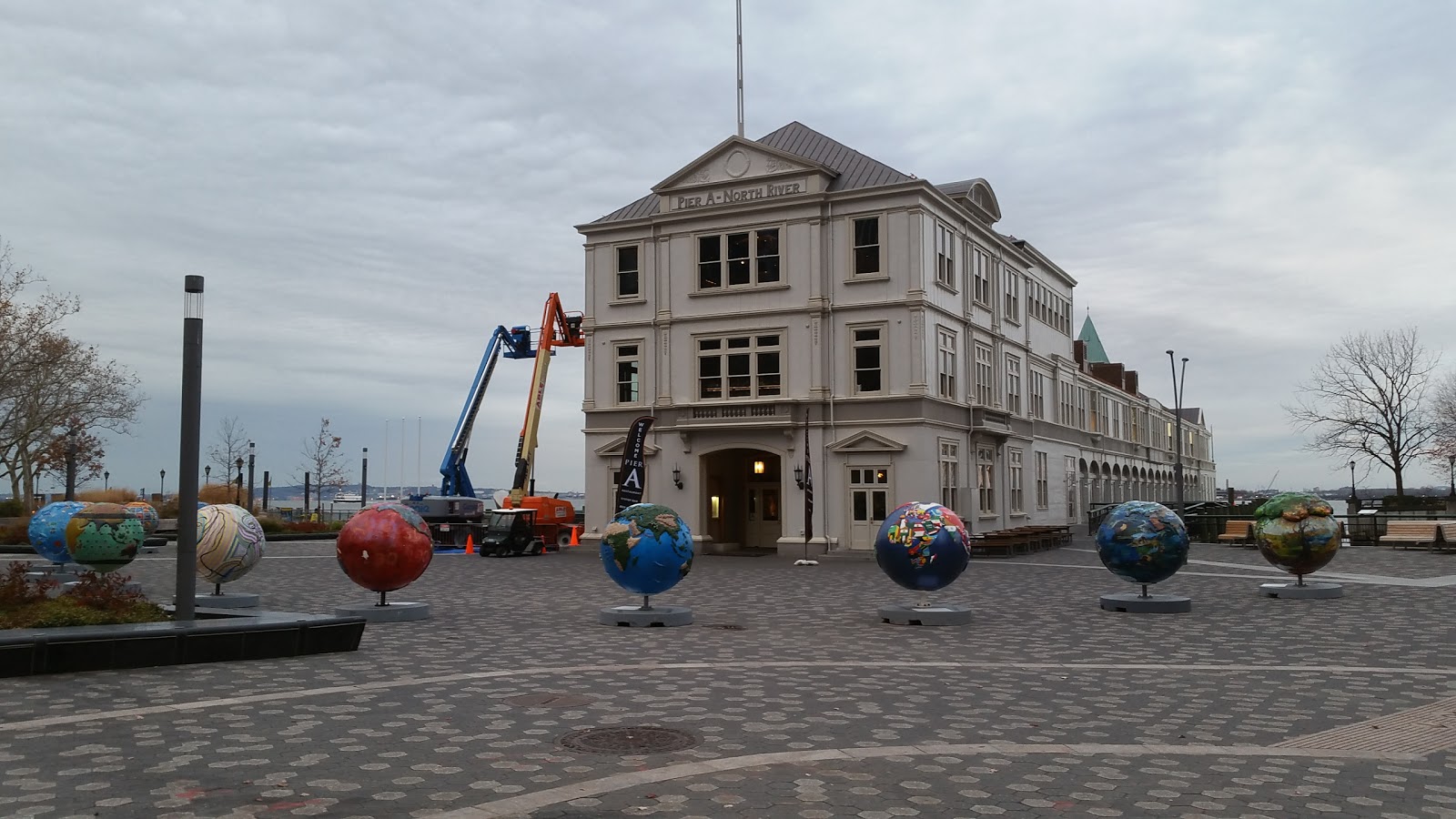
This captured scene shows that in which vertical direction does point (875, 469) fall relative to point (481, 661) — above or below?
above

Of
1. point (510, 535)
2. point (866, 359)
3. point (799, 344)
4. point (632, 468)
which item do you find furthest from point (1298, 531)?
point (510, 535)

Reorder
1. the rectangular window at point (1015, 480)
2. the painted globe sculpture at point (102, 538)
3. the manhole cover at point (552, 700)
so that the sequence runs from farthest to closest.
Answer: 1. the rectangular window at point (1015, 480)
2. the painted globe sculpture at point (102, 538)
3. the manhole cover at point (552, 700)

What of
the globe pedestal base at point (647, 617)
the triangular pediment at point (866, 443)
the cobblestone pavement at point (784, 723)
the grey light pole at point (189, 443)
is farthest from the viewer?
the triangular pediment at point (866, 443)

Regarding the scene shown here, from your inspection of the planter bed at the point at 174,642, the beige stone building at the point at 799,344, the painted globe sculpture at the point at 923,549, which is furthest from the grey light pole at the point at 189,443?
the beige stone building at the point at 799,344

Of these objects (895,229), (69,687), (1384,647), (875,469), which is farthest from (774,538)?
(69,687)

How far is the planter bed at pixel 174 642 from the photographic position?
12.1 m

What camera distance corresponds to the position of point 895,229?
35.6 m

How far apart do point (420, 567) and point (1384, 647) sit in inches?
554

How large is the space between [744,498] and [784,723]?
30.6m

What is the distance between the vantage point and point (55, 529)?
24109 mm

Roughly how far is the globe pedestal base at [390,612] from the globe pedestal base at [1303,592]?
15.7 m

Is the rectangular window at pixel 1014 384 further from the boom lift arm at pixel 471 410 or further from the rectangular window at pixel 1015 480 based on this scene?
the boom lift arm at pixel 471 410

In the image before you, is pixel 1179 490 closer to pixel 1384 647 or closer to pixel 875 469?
pixel 875 469

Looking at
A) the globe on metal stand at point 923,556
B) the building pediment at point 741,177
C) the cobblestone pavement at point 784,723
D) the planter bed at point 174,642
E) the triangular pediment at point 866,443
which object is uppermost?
the building pediment at point 741,177
